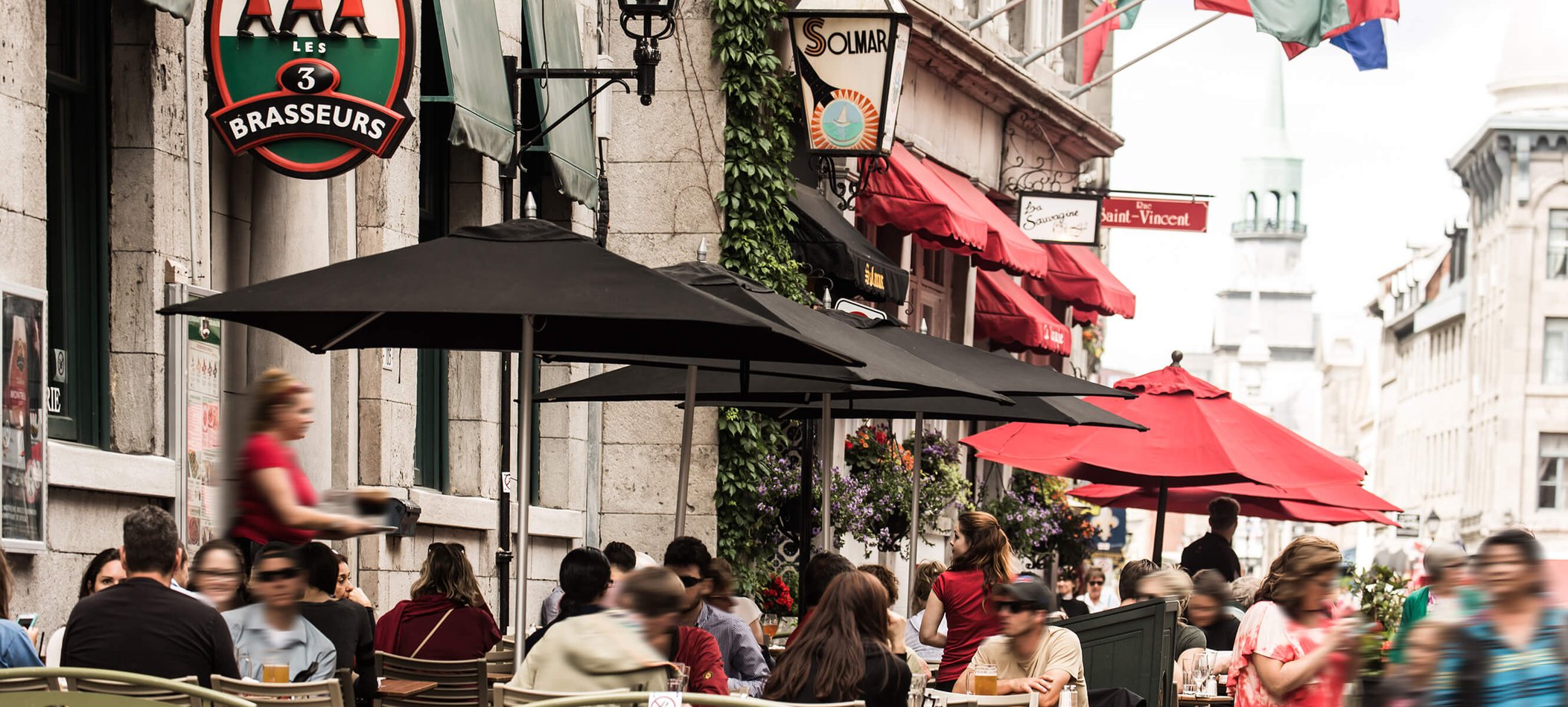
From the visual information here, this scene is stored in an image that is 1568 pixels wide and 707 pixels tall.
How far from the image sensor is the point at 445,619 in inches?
404

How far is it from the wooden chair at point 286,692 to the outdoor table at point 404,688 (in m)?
2.16

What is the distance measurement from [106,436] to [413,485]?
4.10 metres

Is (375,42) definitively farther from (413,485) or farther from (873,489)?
(873,489)

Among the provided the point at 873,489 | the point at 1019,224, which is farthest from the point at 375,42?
the point at 1019,224

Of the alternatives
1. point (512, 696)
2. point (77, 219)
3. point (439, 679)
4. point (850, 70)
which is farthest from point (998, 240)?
point (512, 696)

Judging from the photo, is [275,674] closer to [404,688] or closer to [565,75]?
[404,688]

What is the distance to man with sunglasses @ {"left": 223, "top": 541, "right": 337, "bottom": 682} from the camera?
774 cm

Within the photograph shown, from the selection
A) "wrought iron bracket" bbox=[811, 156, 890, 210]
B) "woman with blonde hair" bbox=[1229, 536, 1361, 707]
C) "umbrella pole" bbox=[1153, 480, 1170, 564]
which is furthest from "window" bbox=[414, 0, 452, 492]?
"woman with blonde hair" bbox=[1229, 536, 1361, 707]

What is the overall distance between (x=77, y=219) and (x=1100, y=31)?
21120 millimetres

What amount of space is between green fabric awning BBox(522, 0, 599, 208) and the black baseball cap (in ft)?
24.6

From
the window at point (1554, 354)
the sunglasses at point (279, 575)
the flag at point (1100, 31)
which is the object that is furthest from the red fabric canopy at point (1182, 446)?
the window at point (1554, 354)

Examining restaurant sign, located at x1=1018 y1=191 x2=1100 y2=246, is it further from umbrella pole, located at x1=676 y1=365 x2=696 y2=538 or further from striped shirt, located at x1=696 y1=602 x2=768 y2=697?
striped shirt, located at x1=696 y1=602 x2=768 y2=697

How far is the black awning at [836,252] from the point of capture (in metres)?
18.7

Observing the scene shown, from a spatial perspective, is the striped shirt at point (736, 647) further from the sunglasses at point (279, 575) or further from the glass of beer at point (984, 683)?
the sunglasses at point (279, 575)
